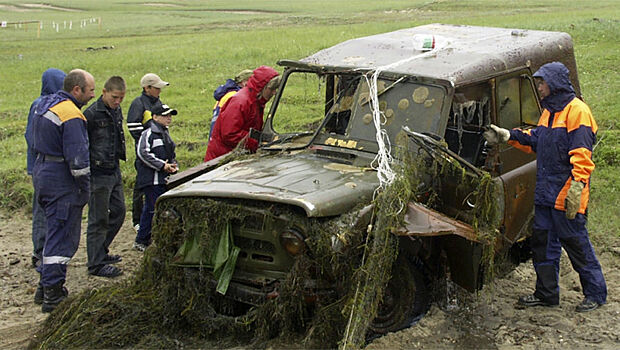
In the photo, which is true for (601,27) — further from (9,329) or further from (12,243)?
(9,329)

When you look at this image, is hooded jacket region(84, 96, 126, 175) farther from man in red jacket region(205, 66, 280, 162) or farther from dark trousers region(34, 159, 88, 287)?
man in red jacket region(205, 66, 280, 162)

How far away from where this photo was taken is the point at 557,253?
611cm

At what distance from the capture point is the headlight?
16.2 feet

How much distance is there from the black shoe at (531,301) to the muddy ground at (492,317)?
0.15 feet

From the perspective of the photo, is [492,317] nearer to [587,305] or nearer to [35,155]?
[587,305]

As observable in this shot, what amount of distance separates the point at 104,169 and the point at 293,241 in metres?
2.74

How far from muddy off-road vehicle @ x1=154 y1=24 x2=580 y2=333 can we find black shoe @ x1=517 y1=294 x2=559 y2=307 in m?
0.49

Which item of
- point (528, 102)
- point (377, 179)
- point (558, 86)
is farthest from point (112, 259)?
point (558, 86)

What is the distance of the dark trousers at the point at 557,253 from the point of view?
233 inches

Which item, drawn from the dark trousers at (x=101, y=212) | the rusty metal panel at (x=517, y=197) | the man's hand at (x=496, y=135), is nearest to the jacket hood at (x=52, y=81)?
the dark trousers at (x=101, y=212)

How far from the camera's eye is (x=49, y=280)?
247 inches

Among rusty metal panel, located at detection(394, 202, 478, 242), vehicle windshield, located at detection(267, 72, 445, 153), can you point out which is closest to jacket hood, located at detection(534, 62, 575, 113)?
vehicle windshield, located at detection(267, 72, 445, 153)

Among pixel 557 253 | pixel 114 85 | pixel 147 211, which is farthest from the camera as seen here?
pixel 147 211

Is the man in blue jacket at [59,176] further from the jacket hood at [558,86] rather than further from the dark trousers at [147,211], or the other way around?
the jacket hood at [558,86]
